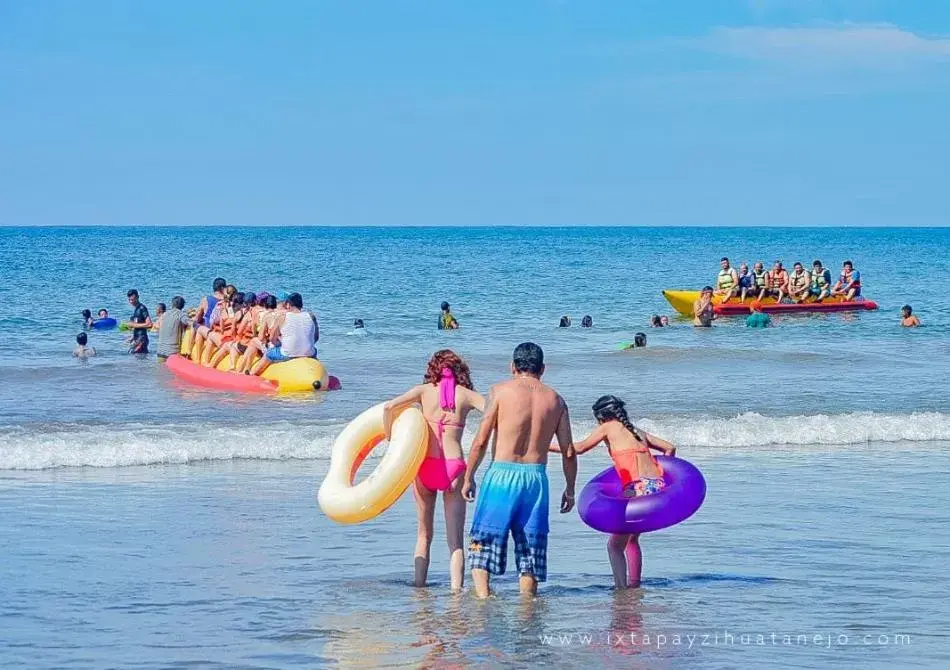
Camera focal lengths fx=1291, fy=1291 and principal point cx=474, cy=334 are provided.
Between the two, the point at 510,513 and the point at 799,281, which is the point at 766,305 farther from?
the point at 510,513

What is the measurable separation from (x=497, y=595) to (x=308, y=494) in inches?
122

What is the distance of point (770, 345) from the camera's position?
21.9m

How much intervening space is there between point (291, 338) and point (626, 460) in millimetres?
9077

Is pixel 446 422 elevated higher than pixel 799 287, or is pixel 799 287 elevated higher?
pixel 799 287

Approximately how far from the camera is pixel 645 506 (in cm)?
635

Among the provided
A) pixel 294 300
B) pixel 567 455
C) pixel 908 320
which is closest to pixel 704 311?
pixel 908 320

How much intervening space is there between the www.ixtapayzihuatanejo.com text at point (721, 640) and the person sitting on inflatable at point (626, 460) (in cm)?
79

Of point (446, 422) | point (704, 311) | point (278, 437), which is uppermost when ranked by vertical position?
point (704, 311)

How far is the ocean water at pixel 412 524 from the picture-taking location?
5719mm

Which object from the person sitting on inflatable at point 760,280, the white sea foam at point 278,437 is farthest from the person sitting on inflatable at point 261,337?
the person sitting on inflatable at point 760,280

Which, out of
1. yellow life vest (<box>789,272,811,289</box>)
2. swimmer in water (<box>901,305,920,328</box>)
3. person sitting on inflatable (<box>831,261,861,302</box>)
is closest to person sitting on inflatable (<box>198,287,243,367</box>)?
yellow life vest (<box>789,272,811,289</box>)

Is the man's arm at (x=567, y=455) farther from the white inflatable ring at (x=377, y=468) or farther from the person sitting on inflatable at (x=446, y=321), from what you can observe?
the person sitting on inflatable at (x=446, y=321)

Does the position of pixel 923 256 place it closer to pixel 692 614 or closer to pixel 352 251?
pixel 352 251

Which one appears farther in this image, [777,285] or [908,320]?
[777,285]
